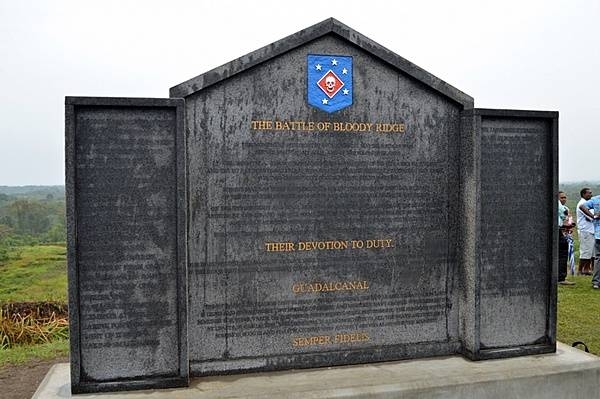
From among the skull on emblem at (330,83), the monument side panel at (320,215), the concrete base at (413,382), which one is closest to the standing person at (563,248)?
the concrete base at (413,382)

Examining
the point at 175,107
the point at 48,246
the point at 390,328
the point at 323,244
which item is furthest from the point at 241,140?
the point at 48,246

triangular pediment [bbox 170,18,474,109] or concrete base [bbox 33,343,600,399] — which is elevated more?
triangular pediment [bbox 170,18,474,109]

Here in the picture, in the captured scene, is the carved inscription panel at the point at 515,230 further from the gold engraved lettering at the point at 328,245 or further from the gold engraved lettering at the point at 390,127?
the gold engraved lettering at the point at 328,245

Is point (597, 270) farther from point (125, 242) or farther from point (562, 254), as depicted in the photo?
point (125, 242)

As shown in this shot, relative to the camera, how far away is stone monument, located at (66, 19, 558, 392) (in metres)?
4.04

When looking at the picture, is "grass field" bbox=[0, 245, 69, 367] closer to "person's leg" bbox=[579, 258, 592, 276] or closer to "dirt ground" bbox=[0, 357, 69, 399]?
"dirt ground" bbox=[0, 357, 69, 399]

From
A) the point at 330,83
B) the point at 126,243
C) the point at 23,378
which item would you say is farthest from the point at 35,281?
the point at 330,83

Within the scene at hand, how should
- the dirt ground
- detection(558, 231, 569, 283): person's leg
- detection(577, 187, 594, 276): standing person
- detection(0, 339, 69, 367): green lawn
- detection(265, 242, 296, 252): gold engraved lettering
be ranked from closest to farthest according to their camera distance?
detection(265, 242, 296, 252): gold engraved lettering
the dirt ground
detection(0, 339, 69, 367): green lawn
detection(558, 231, 569, 283): person's leg
detection(577, 187, 594, 276): standing person

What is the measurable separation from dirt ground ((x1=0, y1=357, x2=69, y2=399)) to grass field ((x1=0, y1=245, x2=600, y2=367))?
196 millimetres

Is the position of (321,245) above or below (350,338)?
above

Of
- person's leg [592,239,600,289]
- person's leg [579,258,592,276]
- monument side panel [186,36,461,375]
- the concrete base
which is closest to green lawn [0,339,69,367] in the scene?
the concrete base

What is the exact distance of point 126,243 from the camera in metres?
4.04

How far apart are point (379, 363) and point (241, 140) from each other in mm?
2009

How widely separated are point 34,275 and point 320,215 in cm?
734
